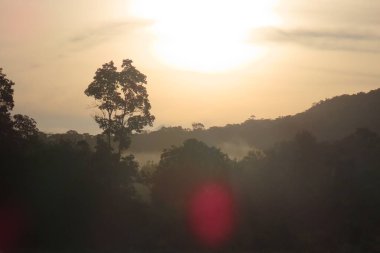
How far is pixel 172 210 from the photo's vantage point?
61719 millimetres

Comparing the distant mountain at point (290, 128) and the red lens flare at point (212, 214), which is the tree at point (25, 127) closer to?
the red lens flare at point (212, 214)

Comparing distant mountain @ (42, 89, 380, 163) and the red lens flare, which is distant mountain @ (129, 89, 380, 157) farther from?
the red lens flare

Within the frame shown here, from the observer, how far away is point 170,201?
6438 centimetres

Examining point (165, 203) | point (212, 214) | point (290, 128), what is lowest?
point (212, 214)

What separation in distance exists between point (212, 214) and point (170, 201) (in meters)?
4.24

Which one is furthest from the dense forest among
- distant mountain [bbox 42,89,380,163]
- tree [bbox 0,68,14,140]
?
distant mountain [bbox 42,89,380,163]

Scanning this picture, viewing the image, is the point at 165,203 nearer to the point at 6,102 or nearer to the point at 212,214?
the point at 212,214

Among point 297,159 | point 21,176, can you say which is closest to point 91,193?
point 21,176

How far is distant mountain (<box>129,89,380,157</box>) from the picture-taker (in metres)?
143

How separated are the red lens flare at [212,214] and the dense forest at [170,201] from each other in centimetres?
10

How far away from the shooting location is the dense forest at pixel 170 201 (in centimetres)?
5481

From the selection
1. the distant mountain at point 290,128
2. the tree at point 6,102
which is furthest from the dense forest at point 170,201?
the distant mountain at point 290,128

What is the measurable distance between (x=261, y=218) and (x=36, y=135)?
70.1 ft

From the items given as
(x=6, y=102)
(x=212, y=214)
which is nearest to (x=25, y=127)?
(x=6, y=102)
